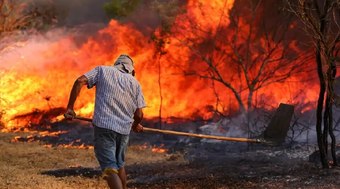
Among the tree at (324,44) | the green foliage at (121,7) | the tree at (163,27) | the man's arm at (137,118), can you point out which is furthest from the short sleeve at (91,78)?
the green foliage at (121,7)

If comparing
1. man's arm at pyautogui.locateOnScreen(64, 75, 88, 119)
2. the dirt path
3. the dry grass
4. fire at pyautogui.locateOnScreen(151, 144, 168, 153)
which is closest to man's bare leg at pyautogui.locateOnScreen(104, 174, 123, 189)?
man's arm at pyautogui.locateOnScreen(64, 75, 88, 119)

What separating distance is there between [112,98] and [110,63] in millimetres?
13370

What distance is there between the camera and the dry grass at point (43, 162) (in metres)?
7.71

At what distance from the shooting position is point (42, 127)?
59.3 ft

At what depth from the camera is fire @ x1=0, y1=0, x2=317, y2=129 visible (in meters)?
16.8

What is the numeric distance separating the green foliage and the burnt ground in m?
7.49

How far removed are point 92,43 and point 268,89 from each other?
323 inches

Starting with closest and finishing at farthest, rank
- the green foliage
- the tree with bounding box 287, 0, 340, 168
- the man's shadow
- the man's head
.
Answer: the man's head
the tree with bounding box 287, 0, 340, 168
the man's shadow
the green foliage

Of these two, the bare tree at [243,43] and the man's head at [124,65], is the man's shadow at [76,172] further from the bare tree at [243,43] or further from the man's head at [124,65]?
the bare tree at [243,43]

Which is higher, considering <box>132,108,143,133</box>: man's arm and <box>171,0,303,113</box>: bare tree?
<box>171,0,303,113</box>: bare tree

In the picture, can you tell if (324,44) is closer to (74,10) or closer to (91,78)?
(91,78)

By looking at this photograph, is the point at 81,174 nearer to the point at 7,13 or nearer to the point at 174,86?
the point at 174,86

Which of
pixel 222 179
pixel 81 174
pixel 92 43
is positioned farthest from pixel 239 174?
pixel 92 43

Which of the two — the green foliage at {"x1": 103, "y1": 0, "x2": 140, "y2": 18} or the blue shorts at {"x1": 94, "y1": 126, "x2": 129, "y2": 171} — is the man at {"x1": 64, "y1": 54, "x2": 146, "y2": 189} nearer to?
the blue shorts at {"x1": 94, "y1": 126, "x2": 129, "y2": 171}
